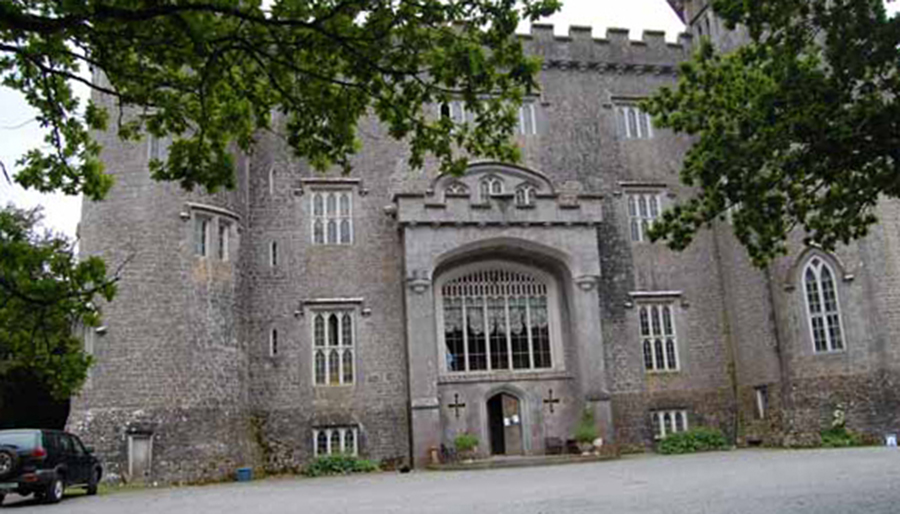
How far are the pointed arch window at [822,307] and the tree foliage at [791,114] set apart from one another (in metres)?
11.9

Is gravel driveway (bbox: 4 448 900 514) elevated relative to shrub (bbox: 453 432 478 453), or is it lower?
lower

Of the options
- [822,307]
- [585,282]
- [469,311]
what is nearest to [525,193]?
[585,282]

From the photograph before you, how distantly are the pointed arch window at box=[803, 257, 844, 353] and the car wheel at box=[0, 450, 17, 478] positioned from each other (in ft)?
61.1

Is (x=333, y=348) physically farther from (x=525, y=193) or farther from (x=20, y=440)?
(x=20, y=440)

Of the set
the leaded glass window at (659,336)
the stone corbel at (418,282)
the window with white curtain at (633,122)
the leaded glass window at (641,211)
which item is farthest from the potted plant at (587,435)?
the window with white curtain at (633,122)

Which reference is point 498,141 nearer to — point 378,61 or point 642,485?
point 378,61

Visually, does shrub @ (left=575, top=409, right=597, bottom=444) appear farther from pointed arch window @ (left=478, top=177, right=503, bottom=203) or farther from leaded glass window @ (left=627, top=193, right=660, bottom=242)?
pointed arch window @ (left=478, top=177, right=503, bottom=203)

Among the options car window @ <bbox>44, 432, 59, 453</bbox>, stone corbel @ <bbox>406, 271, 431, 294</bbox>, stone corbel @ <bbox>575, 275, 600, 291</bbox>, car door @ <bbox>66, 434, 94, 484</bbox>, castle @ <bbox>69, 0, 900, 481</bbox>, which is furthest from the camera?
stone corbel @ <bbox>575, 275, 600, 291</bbox>

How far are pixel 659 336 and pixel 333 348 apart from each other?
935cm

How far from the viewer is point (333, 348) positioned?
22.3 meters

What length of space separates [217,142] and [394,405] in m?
14.7

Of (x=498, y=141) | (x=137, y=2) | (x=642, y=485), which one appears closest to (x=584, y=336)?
(x=642, y=485)

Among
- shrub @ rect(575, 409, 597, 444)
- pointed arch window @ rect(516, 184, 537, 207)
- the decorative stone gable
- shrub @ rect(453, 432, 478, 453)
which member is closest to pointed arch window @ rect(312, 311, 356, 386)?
the decorative stone gable

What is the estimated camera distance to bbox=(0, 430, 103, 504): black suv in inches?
554
